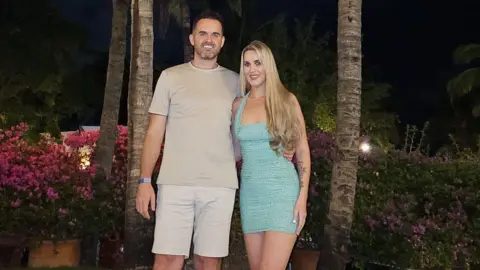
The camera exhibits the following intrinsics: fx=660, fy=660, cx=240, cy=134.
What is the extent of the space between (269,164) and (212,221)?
0.53m

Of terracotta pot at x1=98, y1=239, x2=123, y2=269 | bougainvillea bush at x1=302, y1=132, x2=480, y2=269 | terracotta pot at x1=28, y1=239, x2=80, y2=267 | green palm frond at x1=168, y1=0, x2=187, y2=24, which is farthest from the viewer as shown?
green palm frond at x1=168, y1=0, x2=187, y2=24

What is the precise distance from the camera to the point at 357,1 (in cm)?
711

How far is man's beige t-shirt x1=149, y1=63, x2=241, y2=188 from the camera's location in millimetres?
4207

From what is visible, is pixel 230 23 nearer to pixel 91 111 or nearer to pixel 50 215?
pixel 91 111

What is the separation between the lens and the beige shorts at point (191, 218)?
4223 mm

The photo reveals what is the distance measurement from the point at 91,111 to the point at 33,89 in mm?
5757

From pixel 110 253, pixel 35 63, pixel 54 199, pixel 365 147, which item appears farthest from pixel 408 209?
pixel 35 63

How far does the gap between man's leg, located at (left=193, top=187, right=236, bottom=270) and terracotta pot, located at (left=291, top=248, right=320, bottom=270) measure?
452 cm

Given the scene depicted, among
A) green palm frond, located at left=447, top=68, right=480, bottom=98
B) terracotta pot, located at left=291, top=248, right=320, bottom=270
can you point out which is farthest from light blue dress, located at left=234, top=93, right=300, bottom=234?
green palm frond, located at left=447, top=68, right=480, bottom=98

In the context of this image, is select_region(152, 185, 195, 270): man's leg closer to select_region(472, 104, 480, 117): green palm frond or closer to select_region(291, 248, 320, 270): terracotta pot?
select_region(291, 248, 320, 270): terracotta pot

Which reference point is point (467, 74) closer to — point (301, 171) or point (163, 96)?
point (301, 171)

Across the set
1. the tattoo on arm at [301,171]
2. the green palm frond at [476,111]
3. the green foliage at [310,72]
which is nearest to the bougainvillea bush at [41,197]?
the tattoo on arm at [301,171]

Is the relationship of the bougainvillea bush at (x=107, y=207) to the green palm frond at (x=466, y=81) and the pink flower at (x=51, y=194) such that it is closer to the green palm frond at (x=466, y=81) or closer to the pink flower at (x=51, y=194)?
the pink flower at (x=51, y=194)

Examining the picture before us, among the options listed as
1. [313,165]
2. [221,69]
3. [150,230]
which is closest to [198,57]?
[221,69]
